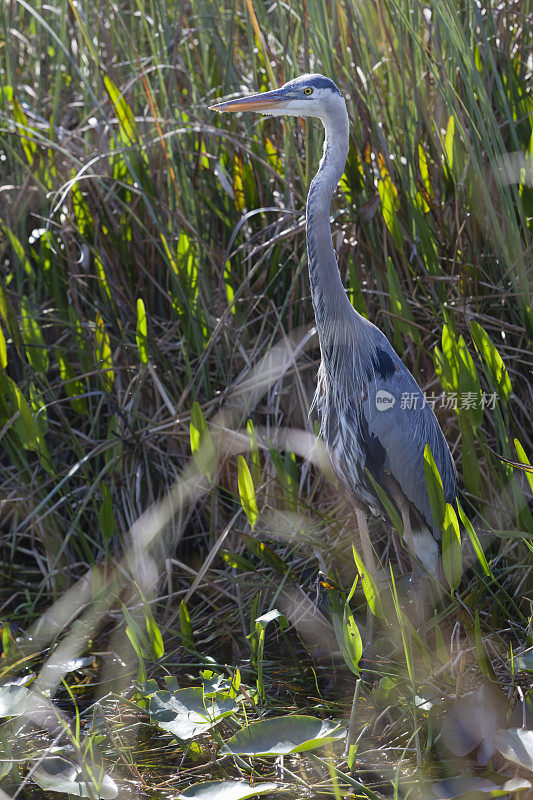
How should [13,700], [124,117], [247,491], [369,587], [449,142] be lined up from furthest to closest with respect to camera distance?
[124,117]
[449,142]
[247,491]
[13,700]
[369,587]

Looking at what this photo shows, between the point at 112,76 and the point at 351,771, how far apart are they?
241 cm

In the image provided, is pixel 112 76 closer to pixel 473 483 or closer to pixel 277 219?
pixel 277 219

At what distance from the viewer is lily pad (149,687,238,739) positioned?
181 centimetres

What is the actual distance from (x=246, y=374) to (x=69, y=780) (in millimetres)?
1255

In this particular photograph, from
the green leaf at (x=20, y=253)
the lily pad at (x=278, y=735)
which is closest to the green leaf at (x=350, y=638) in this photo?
the lily pad at (x=278, y=735)

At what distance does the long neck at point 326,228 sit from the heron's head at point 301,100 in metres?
0.03

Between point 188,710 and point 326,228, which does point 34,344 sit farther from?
point 188,710

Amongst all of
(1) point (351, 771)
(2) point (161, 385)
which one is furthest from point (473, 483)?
(2) point (161, 385)

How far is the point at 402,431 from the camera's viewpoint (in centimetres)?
222

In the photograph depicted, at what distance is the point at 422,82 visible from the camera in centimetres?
245

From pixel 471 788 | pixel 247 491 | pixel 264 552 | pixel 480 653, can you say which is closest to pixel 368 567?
pixel 264 552

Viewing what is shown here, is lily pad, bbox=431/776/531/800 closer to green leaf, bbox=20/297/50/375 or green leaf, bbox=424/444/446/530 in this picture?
green leaf, bbox=424/444/446/530

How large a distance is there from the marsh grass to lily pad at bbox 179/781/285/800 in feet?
0.42

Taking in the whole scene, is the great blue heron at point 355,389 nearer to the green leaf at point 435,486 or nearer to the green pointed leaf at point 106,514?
the green leaf at point 435,486
